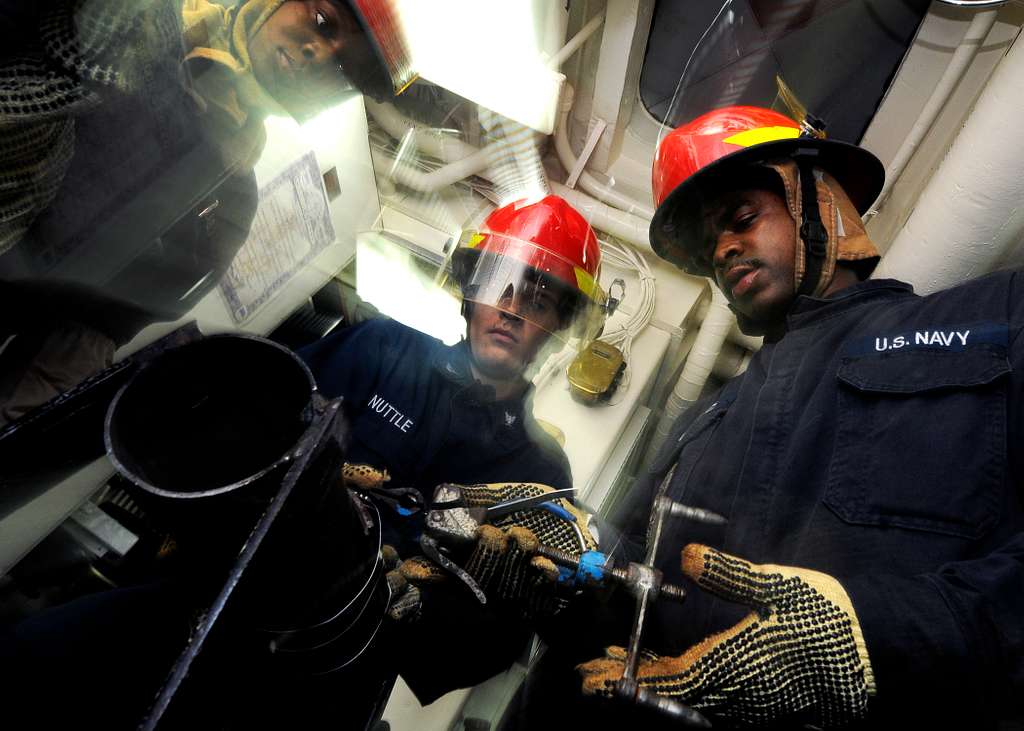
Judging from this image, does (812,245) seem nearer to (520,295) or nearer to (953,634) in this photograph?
(520,295)

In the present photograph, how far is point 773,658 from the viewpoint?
809 mm

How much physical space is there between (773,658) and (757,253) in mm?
1092

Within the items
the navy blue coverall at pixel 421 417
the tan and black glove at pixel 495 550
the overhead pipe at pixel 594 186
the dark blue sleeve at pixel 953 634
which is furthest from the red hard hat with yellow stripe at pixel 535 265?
the dark blue sleeve at pixel 953 634

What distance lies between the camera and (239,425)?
2.04ft

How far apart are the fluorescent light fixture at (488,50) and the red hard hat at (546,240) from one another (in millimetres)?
381

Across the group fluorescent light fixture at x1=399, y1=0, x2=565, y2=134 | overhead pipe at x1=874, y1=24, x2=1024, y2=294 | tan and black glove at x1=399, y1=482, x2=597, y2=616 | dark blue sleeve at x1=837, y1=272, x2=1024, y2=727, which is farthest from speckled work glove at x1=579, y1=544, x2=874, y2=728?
fluorescent light fixture at x1=399, y1=0, x2=565, y2=134

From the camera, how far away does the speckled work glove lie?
2.49 feet

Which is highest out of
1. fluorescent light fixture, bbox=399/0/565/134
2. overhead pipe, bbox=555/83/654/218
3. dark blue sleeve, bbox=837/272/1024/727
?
fluorescent light fixture, bbox=399/0/565/134

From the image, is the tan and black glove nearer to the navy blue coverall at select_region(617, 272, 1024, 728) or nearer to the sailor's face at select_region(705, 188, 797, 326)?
the navy blue coverall at select_region(617, 272, 1024, 728)

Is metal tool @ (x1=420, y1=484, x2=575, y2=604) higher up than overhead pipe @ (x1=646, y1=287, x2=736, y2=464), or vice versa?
metal tool @ (x1=420, y1=484, x2=575, y2=604)

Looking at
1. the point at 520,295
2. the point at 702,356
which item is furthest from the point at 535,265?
the point at 702,356

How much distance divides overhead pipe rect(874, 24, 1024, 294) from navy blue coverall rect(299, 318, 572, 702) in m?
1.40

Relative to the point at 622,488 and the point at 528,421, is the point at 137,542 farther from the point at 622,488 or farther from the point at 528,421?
the point at 622,488

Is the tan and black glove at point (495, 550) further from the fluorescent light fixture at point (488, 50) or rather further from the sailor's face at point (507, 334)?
the fluorescent light fixture at point (488, 50)
